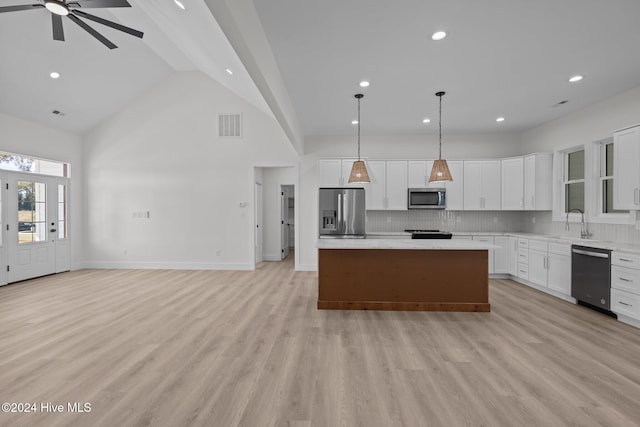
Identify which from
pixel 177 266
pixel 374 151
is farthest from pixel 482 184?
pixel 177 266

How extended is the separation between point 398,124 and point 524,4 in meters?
3.37

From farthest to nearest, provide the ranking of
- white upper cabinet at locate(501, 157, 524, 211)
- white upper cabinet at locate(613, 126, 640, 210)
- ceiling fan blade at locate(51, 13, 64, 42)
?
white upper cabinet at locate(501, 157, 524, 211), white upper cabinet at locate(613, 126, 640, 210), ceiling fan blade at locate(51, 13, 64, 42)

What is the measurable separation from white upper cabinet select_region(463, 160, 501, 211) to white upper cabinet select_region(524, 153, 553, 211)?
22.5 inches

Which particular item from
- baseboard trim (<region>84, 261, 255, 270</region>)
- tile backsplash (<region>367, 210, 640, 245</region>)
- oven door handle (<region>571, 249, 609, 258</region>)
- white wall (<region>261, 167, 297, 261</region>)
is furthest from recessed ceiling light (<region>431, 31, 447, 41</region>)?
white wall (<region>261, 167, 297, 261</region>)

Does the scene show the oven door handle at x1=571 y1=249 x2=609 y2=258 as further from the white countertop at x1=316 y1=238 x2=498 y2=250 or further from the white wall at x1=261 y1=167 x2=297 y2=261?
the white wall at x1=261 y1=167 x2=297 y2=261

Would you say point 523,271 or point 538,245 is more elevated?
point 538,245

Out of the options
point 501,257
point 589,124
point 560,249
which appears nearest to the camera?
point 560,249

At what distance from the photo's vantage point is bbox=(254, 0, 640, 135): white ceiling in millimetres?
2449

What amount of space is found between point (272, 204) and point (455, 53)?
19.5 feet

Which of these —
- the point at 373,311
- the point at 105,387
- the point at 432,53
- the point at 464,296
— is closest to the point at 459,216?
the point at 464,296

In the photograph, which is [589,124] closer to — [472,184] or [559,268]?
[472,184]

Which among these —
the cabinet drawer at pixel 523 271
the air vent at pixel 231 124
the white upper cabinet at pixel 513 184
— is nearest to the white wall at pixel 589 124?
the white upper cabinet at pixel 513 184

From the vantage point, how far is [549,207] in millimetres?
5449

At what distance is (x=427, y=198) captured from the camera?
606 centimetres
